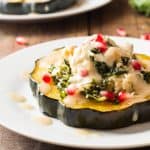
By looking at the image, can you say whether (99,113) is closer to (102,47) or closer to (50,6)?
(102,47)

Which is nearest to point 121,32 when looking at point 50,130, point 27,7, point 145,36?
point 145,36

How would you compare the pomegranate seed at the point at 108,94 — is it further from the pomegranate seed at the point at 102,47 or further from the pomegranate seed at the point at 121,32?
the pomegranate seed at the point at 121,32

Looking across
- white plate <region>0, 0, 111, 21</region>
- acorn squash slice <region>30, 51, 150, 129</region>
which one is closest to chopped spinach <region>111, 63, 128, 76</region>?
acorn squash slice <region>30, 51, 150, 129</region>

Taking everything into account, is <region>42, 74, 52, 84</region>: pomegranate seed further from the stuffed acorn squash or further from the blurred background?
the blurred background

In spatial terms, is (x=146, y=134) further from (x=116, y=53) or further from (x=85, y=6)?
(x=85, y=6)

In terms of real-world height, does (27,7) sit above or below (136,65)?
below
